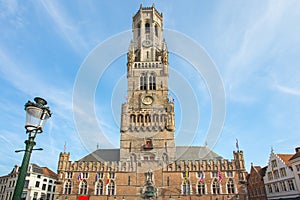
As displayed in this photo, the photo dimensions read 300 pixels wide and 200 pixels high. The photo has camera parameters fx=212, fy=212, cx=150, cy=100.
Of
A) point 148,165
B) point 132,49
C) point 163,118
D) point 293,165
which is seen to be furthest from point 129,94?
point 293,165

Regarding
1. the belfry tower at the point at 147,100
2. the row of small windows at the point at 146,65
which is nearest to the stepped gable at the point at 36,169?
the belfry tower at the point at 147,100

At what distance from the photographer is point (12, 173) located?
46750 millimetres

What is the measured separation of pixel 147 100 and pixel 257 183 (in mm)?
25581

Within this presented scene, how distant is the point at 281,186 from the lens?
32.5 meters

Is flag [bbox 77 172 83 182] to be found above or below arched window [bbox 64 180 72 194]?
above

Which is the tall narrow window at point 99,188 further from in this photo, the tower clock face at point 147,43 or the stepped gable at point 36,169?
the tower clock face at point 147,43

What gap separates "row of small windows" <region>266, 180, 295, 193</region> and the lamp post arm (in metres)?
35.3

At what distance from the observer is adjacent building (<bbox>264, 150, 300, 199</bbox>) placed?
30.5 m

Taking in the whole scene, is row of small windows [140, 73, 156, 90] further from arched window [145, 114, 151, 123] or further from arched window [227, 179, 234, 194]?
arched window [227, 179, 234, 194]

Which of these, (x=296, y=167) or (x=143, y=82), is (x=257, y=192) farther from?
A: (x=143, y=82)

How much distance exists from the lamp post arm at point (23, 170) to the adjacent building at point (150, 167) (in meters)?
31.2

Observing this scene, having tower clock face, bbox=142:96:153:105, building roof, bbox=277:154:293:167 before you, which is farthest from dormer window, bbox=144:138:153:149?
building roof, bbox=277:154:293:167

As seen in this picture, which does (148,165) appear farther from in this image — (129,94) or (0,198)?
(0,198)

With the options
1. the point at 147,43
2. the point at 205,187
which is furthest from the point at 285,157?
the point at 147,43
